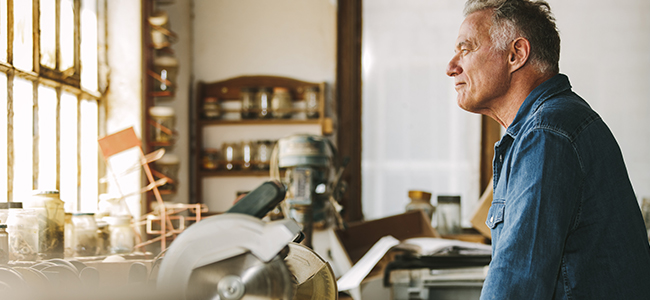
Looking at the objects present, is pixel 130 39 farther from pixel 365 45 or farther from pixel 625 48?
pixel 625 48

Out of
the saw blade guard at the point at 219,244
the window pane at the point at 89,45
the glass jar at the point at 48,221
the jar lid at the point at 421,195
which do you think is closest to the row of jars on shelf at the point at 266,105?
the jar lid at the point at 421,195

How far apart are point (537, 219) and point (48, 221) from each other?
4.72 ft

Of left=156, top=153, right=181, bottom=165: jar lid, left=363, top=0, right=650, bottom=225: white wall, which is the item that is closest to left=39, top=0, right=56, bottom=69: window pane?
left=156, top=153, right=181, bottom=165: jar lid

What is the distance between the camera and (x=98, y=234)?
2.07 m

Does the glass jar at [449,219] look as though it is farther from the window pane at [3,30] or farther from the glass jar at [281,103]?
the window pane at [3,30]

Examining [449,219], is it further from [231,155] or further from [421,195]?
[231,155]

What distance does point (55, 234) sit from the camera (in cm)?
170

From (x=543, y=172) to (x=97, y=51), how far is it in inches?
103

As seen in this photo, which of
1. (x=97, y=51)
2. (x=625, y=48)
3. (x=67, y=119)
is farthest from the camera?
(x=625, y=48)

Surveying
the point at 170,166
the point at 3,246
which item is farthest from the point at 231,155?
the point at 3,246

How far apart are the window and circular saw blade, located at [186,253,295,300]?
1.33 m

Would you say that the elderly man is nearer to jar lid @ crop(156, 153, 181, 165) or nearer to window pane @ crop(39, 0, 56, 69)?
window pane @ crop(39, 0, 56, 69)

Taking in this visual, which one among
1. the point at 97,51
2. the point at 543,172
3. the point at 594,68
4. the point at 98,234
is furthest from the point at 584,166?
the point at 594,68

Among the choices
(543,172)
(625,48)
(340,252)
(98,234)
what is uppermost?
(625,48)
